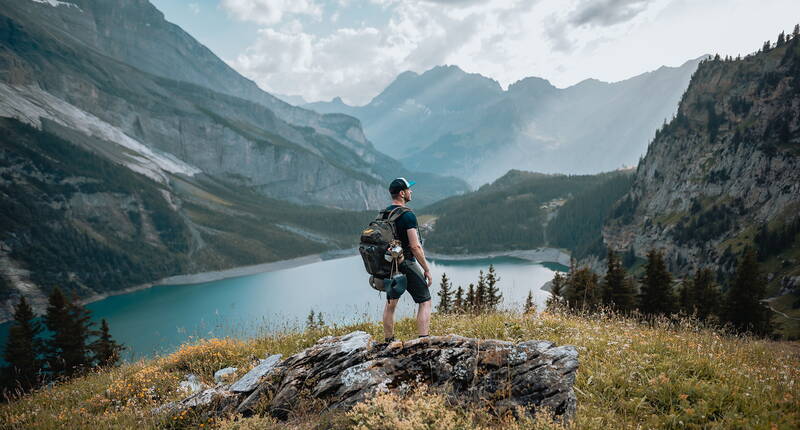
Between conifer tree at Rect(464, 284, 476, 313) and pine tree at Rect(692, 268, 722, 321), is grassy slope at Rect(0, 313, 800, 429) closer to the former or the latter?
conifer tree at Rect(464, 284, 476, 313)

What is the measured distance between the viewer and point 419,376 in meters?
5.81

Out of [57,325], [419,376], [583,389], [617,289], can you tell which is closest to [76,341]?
[57,325]

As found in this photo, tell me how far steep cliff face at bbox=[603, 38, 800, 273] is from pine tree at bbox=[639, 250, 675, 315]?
9873cm

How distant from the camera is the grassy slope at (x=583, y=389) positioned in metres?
4.81

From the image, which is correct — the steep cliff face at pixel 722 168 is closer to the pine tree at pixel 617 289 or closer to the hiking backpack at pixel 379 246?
the pine tree at pixel 617 289

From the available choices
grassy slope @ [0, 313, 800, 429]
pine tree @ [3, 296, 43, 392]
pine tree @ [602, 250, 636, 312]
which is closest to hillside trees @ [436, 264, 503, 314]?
grassy slope @ [0, 313, 800, 429]

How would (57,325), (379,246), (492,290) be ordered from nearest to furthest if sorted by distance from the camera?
(379,246) < (57,325) < (492,290)

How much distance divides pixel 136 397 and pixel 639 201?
22064cm

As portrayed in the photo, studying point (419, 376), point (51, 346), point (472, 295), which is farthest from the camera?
point (472, 295)

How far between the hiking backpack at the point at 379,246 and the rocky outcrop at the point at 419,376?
1380 millimetres

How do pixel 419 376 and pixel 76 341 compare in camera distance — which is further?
pixel 76 341

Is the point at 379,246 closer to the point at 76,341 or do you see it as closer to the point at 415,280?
the point at 415,280

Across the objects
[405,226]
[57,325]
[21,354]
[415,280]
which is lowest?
[21,354]

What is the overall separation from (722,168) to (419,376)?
614 ft
